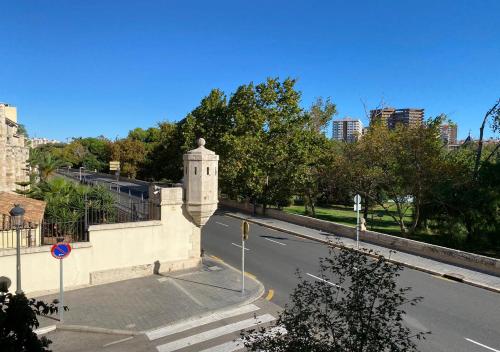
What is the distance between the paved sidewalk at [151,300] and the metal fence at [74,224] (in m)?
2.37

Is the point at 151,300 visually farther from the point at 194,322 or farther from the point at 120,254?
the point at 120,254

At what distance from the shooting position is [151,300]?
12.0m

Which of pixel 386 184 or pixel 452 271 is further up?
pixel 386 184

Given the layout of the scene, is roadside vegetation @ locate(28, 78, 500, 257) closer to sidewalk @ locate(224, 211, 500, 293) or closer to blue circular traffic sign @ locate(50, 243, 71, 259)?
sidewalk @ locate(224, 211, 500, 293)

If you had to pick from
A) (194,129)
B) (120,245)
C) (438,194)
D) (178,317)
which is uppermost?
(194,129)

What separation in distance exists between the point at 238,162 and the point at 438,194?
48.0ft

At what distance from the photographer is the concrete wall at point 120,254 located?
11.9 meters

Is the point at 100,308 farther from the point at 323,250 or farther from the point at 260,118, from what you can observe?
the point at 260,118

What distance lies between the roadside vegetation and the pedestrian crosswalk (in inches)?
614

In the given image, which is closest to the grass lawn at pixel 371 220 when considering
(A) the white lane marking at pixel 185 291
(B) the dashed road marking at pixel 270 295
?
(B) the dashed road marking at pixel 270 295

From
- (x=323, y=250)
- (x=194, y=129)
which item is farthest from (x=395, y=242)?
(x=194, y=129)

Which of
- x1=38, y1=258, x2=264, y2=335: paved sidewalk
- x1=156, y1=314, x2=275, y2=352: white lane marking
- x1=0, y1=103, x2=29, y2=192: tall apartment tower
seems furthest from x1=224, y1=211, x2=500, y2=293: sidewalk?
x1=0, y1=103, x2=29, y2=192: tall apartment tower

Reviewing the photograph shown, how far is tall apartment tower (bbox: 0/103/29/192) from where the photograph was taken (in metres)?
26.1

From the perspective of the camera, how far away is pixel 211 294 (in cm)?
1262
